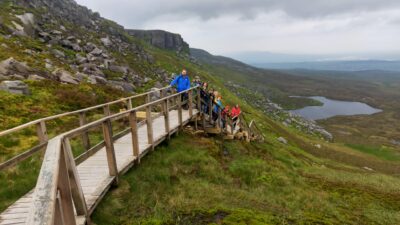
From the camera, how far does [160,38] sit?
6516 inches

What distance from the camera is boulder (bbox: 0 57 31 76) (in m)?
21.2

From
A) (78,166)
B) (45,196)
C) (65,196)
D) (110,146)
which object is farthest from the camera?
(78,166)

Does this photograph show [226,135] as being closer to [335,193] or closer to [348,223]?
[335,193]

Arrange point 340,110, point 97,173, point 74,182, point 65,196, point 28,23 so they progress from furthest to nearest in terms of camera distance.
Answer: point 340,110 < point 28,23 < point 97,173 < point 74,182 < point 65,196

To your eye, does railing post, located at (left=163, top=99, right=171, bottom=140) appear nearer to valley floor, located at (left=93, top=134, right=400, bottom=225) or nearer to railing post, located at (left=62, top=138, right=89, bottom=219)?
valley floor, located at (left=93, top=134, right=400, bottom=225)

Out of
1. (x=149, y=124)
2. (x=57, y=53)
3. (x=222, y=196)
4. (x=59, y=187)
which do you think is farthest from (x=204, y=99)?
(x=57, y=53)

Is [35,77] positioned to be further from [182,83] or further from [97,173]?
[97,173]

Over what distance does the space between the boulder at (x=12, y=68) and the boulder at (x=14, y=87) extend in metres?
3.09

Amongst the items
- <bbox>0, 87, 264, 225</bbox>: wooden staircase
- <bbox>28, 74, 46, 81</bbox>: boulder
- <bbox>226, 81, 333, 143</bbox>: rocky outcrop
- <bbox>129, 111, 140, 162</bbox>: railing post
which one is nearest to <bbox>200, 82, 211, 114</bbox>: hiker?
<bbox>0, 87, 264, 225</bbox>: wooden staircase

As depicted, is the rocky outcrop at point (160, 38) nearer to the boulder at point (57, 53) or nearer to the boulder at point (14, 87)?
the boulder at point (57, 53)

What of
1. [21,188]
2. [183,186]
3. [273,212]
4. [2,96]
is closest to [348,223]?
[273,212]

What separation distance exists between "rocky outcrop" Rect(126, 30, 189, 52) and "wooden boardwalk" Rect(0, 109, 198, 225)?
15471 centimetres

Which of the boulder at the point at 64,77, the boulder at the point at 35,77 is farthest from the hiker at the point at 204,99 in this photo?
the boulder at the point at 35,77

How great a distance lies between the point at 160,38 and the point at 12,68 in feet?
486
